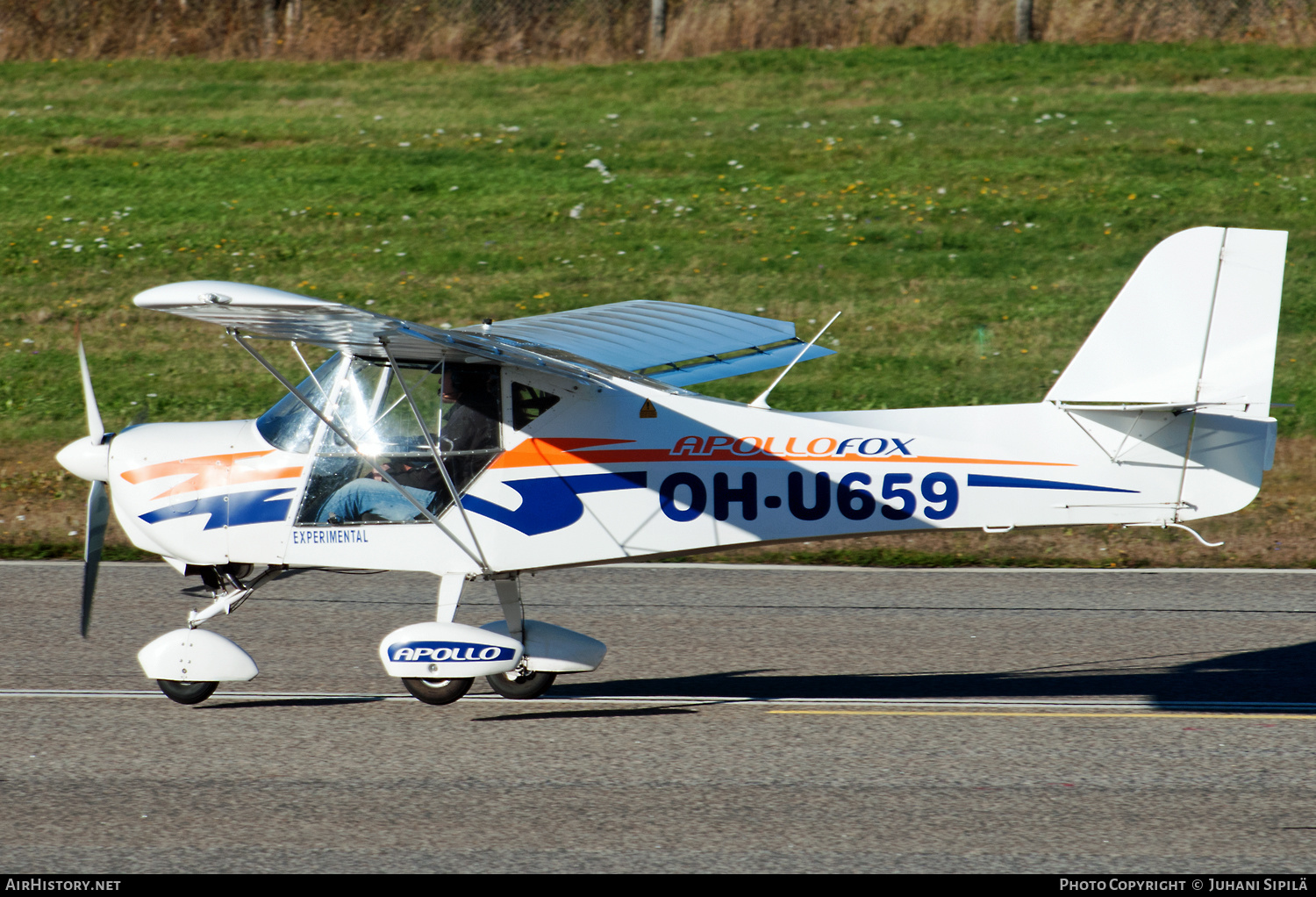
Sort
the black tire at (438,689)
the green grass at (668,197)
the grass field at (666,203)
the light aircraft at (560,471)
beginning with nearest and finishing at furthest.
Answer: the light aircraft at (560,471) < the black tire at (438,689) < the grass field at (666,203) < the green grass at (668,197)

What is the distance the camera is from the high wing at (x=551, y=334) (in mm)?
5660

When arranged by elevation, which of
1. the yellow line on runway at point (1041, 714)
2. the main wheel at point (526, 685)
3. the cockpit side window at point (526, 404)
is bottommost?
the main wheel at point (526, 685)

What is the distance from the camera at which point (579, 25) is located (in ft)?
83.8

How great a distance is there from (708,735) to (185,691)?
9.86ft

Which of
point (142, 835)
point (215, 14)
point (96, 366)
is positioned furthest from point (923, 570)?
point (215, 14)

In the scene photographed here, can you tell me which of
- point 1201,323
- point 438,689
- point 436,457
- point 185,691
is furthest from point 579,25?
point 1201,323

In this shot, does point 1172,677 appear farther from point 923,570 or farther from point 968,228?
point 968,228

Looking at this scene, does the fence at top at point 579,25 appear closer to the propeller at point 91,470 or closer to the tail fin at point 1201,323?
the propeller at point 91,470

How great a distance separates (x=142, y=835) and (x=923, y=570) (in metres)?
6.75

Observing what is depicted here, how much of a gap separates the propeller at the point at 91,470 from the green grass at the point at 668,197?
20.6 feet

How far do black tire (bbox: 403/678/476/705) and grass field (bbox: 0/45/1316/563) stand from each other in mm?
5153

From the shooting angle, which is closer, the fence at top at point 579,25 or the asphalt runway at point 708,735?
the asphalt runway at point 708,735

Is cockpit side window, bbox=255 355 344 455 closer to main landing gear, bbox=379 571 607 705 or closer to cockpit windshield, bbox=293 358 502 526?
cockpit windshield, bbox=293 358 502 526

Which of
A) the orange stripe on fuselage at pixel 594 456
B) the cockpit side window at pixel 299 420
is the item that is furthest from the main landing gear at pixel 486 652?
the cockpit side window at pixel 299 420
